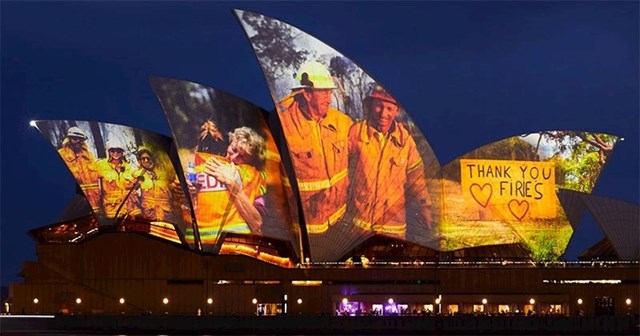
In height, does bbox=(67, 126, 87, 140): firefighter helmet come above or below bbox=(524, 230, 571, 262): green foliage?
above

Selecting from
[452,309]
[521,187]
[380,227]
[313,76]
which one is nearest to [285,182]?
[380,227]

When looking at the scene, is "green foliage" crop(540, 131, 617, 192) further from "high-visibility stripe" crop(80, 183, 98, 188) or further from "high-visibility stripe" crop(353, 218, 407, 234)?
"high-visibility stripe" crop(80, 183, 98, 188)

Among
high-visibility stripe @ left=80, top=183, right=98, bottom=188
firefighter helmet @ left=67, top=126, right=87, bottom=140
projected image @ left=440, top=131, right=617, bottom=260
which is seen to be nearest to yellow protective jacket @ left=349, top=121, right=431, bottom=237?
projected image @ left=440, top=131, right=617, bottom=260


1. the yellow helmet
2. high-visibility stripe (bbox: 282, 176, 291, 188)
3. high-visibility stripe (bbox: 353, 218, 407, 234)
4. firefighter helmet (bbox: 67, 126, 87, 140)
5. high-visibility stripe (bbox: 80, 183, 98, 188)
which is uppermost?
the yellow helmet

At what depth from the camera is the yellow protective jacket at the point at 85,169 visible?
259 ft

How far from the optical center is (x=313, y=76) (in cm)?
7244

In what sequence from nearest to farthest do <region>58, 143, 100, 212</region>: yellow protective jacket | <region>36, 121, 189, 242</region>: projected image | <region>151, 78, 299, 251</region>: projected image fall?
1. <region>151, 78, 299, 251</region>: projected image
2. <region>58, 143, 100, 212</region>: yellow protective jacket
3. <region>36, 121, 189, 242</region>: projected image

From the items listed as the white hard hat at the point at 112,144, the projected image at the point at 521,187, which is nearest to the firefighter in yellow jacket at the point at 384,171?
the projected image at the point at 521,187

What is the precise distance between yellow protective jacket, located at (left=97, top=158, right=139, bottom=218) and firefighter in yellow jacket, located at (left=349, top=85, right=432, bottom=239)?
16.3m

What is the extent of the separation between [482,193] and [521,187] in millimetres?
2751

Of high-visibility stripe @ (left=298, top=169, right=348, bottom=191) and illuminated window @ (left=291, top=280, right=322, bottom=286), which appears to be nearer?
illuminated window @ (left=291, top=280, right=322, bottom=286)

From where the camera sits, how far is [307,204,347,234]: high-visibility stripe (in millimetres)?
75125

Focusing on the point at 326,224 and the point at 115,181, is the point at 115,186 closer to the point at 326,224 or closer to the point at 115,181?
the point at 115,181

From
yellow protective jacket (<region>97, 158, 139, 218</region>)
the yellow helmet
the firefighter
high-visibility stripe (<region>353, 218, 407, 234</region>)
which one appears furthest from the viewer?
the firefighter
